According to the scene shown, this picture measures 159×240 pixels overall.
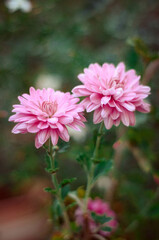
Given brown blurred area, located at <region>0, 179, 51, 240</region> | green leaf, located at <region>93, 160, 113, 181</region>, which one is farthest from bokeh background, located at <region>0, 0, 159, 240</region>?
green leaf, located at <region>93, 160, 113, 181</region>

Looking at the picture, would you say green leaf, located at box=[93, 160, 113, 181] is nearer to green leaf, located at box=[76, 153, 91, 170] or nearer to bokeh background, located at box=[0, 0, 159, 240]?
green leaf, located at box=[76, 153, 91, 170]

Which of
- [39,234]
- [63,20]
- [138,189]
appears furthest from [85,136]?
[39,234]

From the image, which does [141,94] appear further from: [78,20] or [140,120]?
[78,20]

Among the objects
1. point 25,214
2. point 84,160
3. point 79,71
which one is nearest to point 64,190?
point 84,160

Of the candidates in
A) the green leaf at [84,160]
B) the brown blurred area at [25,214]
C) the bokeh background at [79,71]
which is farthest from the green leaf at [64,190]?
the brown blurred area at [25,214]

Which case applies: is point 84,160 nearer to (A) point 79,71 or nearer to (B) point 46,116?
(B) point 46,116

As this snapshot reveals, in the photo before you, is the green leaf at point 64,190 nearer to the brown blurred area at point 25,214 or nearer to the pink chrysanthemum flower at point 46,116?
the pink chrysanthemum flower at point 46,116
